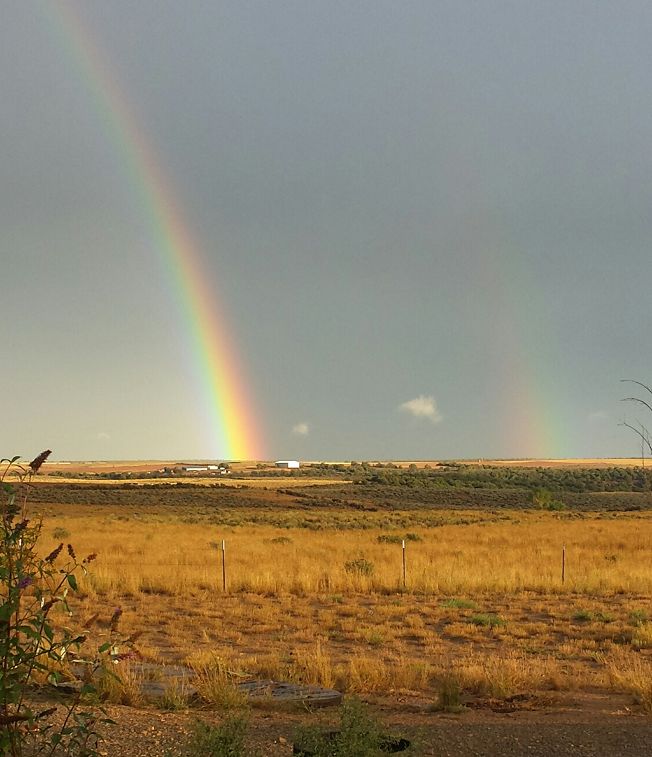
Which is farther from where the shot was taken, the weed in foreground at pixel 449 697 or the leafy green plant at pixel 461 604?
the leafy green plant at pixel 461 604

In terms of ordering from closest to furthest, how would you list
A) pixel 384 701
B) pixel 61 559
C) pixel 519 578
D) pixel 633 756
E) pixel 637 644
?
pixel 633 756 < pixel 384 701 < pixel 637 644 < pixel 519 578 < pixel 61 559

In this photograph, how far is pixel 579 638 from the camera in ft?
54.7

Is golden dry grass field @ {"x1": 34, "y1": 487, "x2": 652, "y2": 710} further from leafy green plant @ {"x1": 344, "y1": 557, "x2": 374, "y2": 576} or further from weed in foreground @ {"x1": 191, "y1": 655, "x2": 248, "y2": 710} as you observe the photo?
weed in foreground @ {"x1": 191, "y1": 655, "x2": 248, "y2": 710}

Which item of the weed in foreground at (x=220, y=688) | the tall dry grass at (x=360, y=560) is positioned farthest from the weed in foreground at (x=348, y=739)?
the tall dry grass at (x=360, y=560)

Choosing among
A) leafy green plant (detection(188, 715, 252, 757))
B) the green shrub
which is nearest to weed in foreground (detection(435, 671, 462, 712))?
the green shrub

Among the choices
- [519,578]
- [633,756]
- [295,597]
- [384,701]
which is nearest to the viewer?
[633,756]

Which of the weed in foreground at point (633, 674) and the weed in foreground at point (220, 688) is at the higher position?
the weed in foreground at point (220, 688)

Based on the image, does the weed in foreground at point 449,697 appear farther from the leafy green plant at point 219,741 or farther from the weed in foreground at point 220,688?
the leafy green plant at point 219,741

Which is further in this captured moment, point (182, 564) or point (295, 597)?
point (182, 564)

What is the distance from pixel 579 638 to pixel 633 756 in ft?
31.5

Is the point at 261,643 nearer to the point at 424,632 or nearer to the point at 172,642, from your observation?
the point at 172,642

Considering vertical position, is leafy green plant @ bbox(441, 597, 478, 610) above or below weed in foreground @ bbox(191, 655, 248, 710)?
below

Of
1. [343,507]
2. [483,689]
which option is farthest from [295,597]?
[343,507]

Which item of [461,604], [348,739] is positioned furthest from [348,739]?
[461,604]
